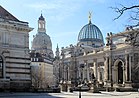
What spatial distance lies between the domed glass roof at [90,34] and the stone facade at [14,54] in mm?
70434

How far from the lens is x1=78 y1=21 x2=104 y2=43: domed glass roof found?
119 m

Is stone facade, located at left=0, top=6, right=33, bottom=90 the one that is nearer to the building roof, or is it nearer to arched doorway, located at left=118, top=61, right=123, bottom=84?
the building roof

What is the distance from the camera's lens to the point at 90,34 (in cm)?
11919

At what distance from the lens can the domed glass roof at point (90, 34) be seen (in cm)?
11919

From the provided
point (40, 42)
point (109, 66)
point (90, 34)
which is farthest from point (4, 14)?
point (40, 42)

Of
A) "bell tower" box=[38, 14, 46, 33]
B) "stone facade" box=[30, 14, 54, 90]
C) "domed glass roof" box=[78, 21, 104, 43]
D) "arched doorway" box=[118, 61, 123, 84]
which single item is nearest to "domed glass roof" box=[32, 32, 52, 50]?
"stone facade" box=[30, 14, 54, 90]

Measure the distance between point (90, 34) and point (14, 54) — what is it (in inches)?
2877

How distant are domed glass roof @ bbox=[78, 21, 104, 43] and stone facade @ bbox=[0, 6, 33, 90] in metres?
70.4

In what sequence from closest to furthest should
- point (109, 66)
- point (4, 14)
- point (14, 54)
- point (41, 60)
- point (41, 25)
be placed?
point (14, 54)
point (4, 14)
point (109, 66)
point (41, 60)
point (41, 25)

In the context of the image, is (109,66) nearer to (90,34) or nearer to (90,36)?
(90,34)

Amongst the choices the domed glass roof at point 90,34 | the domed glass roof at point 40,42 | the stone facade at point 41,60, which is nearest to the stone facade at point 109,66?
the stone facade at point 41,60

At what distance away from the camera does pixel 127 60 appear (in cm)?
7181

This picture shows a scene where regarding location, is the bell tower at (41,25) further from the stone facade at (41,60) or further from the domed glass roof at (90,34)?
the domed glass roof at (90,34)

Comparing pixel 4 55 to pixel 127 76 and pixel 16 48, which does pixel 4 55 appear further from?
pixel 127 76
